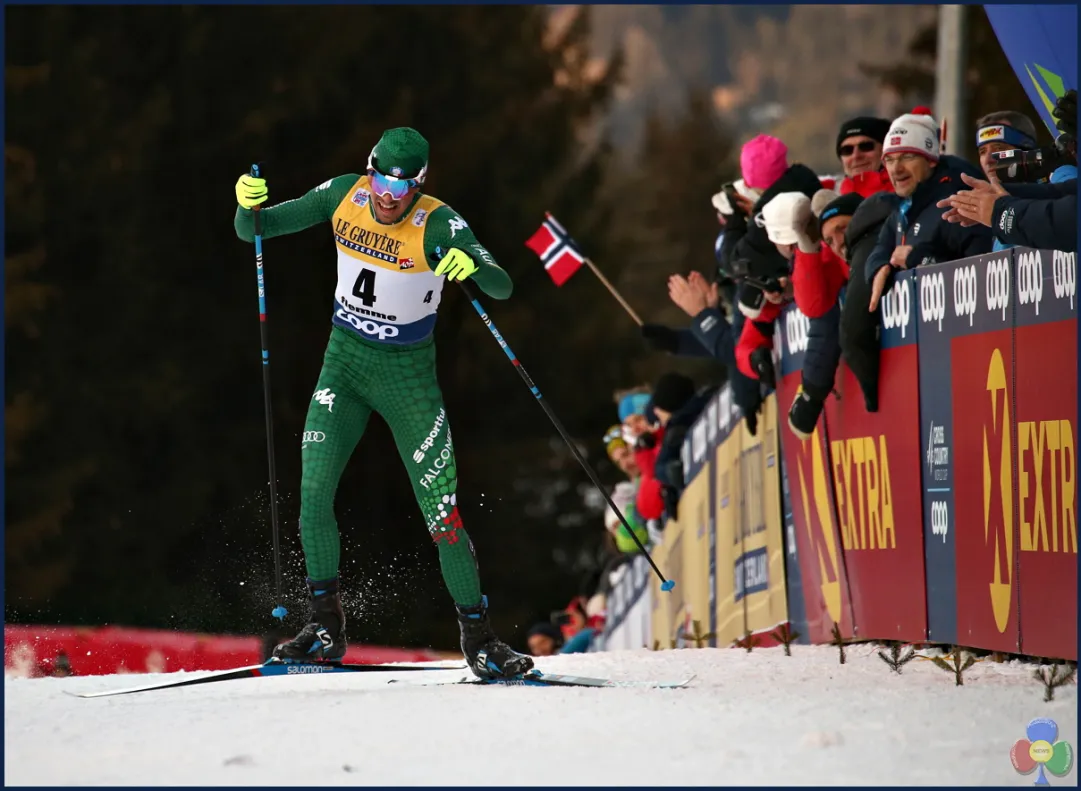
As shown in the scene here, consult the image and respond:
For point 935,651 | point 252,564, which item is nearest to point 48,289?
point 252,564

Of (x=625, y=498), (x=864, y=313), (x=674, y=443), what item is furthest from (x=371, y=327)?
(x=625, y=498)

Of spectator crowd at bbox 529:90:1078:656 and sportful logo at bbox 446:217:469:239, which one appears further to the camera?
sportful logo at bbox 446:217:469:239

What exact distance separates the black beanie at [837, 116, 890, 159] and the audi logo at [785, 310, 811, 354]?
79cm

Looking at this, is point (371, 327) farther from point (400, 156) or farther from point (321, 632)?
point (321, 632)

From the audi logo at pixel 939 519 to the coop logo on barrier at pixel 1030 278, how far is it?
1.05 meters

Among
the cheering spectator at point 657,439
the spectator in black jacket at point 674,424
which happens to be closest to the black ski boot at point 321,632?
A: the spectator in black jacket at point 674,424

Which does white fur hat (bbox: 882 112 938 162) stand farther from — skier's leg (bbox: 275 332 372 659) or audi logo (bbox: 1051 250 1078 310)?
skier's leg (bbox: 275 332 372 659)

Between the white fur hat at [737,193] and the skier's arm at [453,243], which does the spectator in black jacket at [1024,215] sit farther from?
the white fur hat at [737,193]

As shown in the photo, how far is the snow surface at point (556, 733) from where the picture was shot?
4.55m

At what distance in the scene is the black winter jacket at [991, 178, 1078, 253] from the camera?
5.36 m

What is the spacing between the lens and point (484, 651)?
6.86 metres

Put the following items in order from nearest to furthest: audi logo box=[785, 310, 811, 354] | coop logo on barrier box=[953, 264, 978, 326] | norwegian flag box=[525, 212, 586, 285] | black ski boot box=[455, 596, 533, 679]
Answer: coop logo on barrier box=[953, 264, 978, 326]
black ski boot box=[455, 596, 533, 679]
audi logo box=[785, 310, 811, 354]
norwegian flag box=[525, 212, 586, 285]

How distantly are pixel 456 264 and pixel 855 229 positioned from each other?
6.45ft

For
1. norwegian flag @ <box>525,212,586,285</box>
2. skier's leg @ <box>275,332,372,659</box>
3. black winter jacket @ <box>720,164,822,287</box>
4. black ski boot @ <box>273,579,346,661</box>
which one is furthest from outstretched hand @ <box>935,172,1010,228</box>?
norwegian flag @ <box>525,212,586,285</box>
